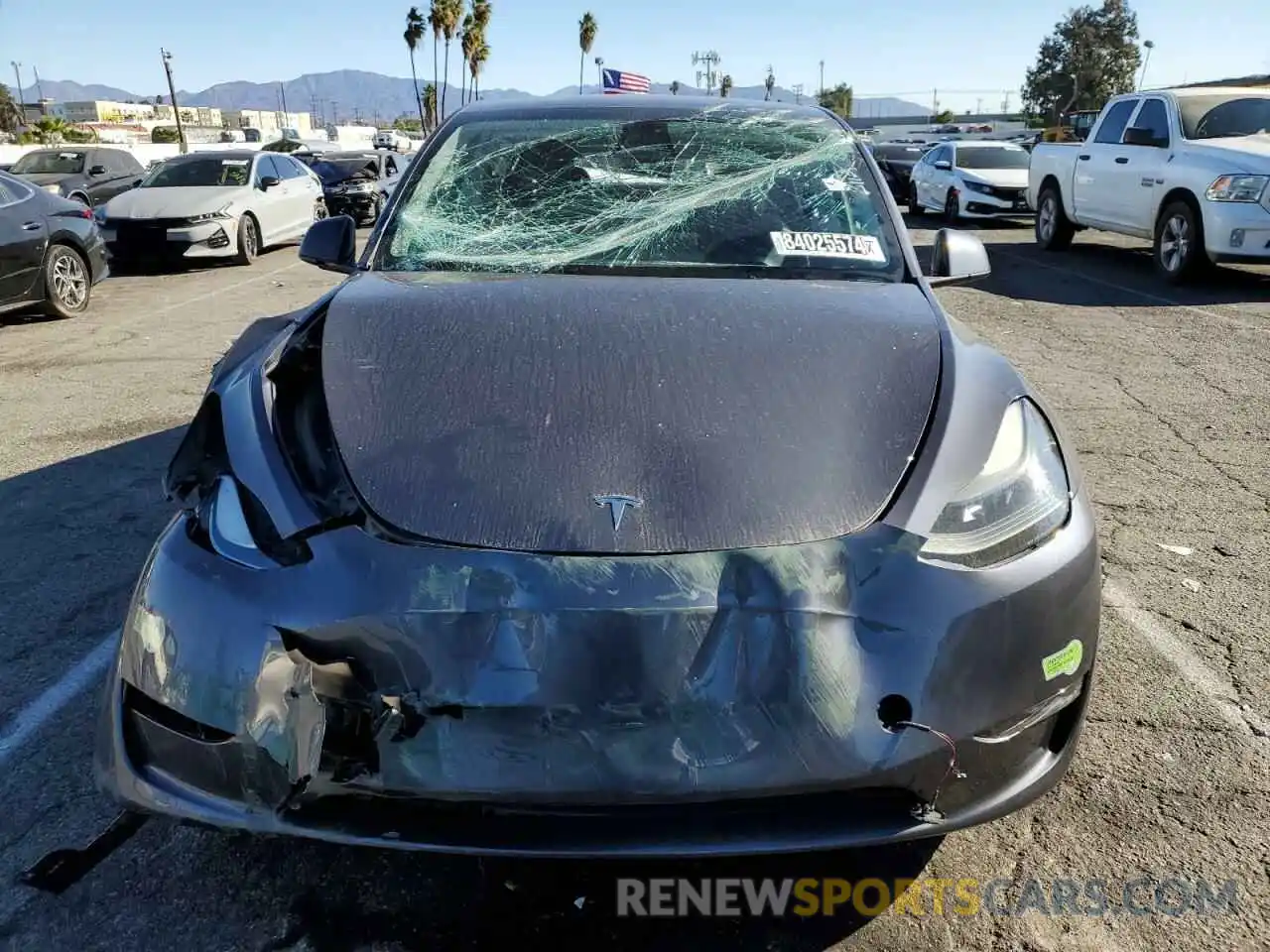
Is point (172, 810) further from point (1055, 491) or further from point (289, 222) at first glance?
point (289, 222)

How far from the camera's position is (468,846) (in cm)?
162

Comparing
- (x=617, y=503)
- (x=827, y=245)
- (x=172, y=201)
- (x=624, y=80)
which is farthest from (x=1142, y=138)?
(x=172, y=201)

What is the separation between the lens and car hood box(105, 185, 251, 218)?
12031 millimetres

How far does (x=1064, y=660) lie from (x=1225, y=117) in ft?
32.7

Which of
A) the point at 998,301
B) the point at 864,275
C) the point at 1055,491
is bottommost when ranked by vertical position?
the point at 998,301

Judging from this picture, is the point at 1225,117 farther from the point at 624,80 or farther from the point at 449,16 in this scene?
the point at 449,16

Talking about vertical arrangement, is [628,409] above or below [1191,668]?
above

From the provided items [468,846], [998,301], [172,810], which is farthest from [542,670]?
[998,301]

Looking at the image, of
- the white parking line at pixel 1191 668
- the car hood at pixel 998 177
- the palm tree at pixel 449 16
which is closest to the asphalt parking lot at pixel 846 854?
the white parking line at pixel 1191 668

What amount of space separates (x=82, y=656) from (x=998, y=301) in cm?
839

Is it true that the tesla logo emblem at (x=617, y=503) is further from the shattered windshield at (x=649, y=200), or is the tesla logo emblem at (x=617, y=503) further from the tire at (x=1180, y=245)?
the tire at (x=1180, y=245)

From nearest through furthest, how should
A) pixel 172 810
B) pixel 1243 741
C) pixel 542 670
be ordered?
pixel 542 670, pixel 172 810, pixel 1243 741

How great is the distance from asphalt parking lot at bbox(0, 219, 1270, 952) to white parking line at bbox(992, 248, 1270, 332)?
2.99 meters

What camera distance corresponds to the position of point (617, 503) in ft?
5.90
